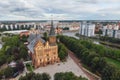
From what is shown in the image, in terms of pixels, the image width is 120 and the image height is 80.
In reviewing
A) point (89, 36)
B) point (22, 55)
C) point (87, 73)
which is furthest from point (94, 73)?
point (89, 36)

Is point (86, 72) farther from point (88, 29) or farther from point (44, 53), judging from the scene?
point (88, 29)

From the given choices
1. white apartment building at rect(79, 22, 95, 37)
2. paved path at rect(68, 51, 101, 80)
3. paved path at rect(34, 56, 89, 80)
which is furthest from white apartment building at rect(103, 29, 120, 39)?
paved path at rect(34, 56, 89, 80)

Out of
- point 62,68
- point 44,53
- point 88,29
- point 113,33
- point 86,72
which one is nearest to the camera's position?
point 86,72

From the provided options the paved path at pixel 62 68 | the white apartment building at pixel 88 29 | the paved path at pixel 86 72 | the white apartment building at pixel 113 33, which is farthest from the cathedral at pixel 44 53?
the white apartment building at pixel 88 29

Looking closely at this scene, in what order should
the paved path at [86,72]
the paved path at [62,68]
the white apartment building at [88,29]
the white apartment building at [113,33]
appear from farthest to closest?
the white apartment building at [88,29] < the white apartment building at [113,33] < the paved path at [62,68] < the paved path at [86,72]

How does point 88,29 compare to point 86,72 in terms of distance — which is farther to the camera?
point 88,29

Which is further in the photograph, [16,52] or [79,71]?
[16,52]

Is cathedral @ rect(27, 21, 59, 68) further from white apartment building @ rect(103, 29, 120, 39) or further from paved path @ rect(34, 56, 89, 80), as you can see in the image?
white apartment building @ rect(103, 29, 120, 39)

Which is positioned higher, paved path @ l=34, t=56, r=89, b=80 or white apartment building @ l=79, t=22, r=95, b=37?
white apartment building @ l=79, t=22, r=95, b=37

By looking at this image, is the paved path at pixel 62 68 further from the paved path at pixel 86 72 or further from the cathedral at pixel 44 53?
the cathedral at pixel 44 53

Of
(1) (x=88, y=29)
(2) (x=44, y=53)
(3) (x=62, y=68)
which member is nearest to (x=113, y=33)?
(1) (x=88, y=29)

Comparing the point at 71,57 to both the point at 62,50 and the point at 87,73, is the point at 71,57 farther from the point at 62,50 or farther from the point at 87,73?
the point at 87,73
